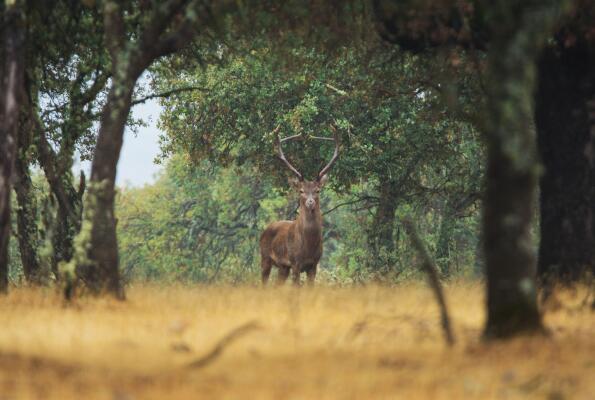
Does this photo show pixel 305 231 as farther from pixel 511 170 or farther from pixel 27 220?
pixel 511 170

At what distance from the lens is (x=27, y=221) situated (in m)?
22.4

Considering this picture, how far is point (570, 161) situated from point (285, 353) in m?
7.55

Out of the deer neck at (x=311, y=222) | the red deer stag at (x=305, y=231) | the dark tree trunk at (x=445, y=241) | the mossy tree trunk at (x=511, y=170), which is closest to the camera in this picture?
the mossy tree trunk at (x=511, y=170)

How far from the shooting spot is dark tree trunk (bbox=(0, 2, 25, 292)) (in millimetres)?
14266

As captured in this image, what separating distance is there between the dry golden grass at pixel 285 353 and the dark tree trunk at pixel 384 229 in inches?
682

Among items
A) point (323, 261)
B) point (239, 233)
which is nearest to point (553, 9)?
point (239, 233)

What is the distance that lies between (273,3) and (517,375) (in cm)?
1002

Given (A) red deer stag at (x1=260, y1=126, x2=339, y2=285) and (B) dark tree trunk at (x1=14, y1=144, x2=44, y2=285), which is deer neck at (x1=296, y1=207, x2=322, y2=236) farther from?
(B) dark tree trunk at (x1=14, y1=144, x2=44, y2=285)

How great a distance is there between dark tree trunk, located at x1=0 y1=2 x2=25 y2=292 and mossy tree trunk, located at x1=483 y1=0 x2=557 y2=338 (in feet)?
22.3

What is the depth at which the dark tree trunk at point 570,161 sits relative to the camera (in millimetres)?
15977

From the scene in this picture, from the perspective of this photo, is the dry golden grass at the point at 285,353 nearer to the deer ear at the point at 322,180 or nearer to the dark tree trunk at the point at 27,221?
the dark tree trunk at the point at 27,221

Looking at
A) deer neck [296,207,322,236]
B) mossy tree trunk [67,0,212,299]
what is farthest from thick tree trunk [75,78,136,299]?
deer neck [296,207,322,236]

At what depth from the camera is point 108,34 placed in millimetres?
15977

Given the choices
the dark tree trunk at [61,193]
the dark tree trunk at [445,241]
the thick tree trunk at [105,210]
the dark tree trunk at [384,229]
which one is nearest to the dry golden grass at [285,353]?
the thick tree trunk at [105,210]
